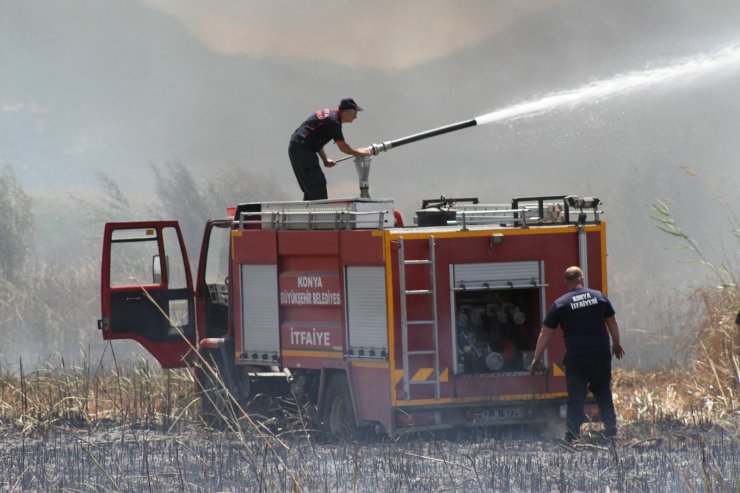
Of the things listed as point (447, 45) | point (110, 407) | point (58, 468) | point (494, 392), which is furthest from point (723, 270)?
point (447, 45)

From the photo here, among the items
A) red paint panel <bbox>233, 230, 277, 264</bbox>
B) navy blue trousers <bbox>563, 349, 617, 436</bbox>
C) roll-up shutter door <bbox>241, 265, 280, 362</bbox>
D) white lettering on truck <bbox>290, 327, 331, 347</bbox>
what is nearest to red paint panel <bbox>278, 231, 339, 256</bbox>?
red paint panel <bbox>233, 230, 277, 264</bbox>

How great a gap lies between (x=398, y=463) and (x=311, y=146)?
185 inches

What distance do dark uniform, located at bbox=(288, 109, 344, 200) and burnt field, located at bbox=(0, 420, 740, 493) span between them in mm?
2737

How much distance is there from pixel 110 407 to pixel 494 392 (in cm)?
480

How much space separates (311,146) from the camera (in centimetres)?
1381

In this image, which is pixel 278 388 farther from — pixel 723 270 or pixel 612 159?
pixel 612 159

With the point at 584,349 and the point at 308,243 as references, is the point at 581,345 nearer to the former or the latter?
the point at 584,349

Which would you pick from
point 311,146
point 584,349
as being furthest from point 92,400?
point 584,349

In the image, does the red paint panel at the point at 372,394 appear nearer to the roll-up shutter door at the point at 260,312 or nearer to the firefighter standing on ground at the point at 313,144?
the roll-up shutter door at the point at 260,312

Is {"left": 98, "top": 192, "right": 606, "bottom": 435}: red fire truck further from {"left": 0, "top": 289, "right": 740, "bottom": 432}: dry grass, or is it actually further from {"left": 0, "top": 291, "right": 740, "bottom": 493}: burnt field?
{"left": 0, "top": 289, "right": 740, "bottom": 432}: dry grass

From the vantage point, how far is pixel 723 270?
1488cm

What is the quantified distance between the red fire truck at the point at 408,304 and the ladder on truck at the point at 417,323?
0.01m

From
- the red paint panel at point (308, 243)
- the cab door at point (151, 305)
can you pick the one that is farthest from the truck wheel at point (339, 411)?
the cab door at point (151, 305)

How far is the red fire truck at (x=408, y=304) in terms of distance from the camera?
38.7 ft
